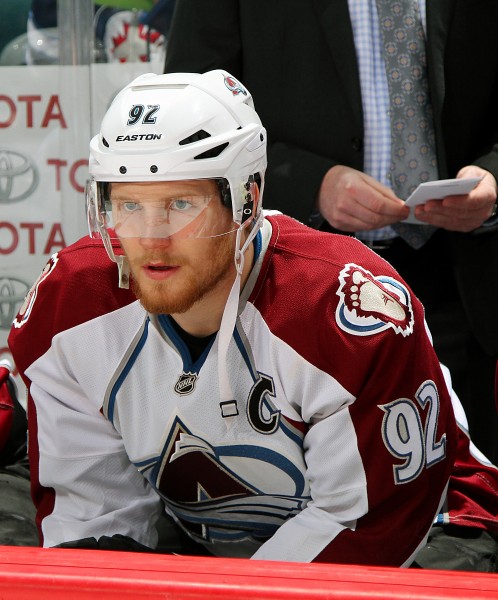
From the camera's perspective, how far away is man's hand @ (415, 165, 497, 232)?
2.07 m

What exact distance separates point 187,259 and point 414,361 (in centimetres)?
39

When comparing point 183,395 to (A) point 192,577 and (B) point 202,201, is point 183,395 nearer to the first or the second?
(B) point 202,201

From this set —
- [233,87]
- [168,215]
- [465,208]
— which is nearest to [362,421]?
[168,215]

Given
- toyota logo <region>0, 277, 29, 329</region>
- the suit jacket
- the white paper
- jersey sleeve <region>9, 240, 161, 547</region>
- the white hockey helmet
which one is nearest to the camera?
the white hockey helmet

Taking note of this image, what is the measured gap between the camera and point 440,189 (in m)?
1.99

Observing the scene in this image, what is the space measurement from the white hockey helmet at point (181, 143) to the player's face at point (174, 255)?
0.02m

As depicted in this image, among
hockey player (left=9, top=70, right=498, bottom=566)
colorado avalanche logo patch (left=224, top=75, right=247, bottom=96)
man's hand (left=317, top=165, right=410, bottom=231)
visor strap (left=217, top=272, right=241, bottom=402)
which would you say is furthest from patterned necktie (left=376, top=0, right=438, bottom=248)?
visor strap (left=217, top=272, right=241, bottom=402)

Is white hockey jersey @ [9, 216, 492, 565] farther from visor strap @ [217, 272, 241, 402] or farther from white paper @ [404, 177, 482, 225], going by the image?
white paper @ [404, 177, 482, 225]

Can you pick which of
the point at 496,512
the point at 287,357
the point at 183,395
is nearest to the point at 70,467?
the point at 183,395

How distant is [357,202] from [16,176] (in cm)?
141

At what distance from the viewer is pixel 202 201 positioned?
1561 mm

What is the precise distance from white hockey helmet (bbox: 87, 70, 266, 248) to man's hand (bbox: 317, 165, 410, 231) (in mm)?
461

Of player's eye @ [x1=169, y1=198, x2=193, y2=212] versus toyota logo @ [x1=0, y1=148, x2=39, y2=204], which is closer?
player's eye @ [x1=169, y1=198, x2=193, y2=212]

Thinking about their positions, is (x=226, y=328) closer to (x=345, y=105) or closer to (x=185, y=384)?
(x=185, y=384)
